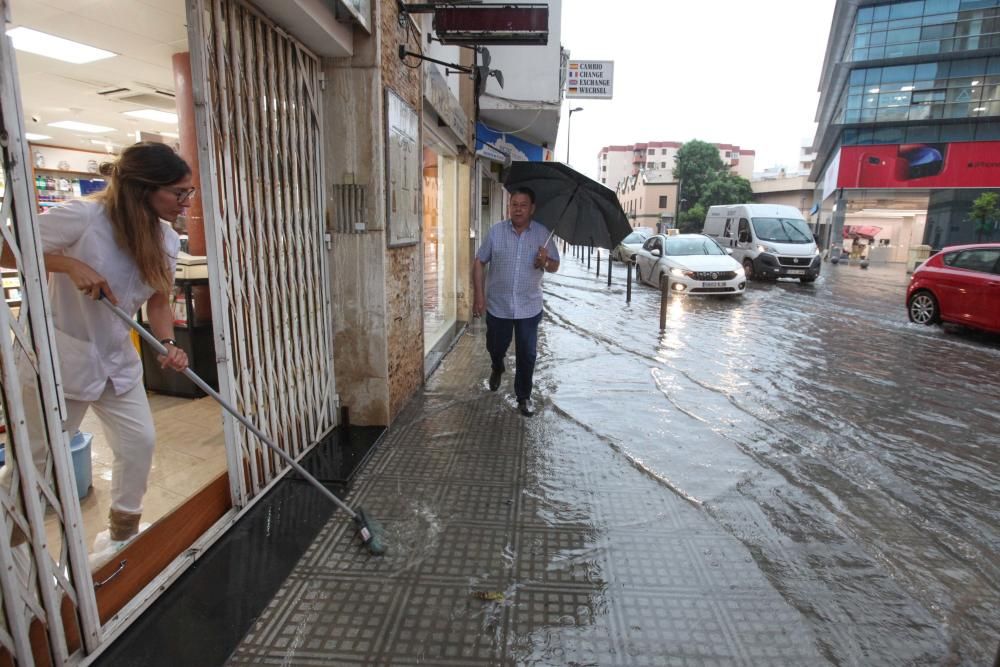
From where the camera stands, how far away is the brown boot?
8.95 feet

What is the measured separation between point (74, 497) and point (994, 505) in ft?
16.6

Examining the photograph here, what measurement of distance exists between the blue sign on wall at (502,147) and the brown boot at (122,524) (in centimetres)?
871

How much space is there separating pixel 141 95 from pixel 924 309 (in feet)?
40.7

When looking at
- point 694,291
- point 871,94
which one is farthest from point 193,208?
point 871,94

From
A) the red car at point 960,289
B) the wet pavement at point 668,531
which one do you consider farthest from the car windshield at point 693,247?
the wet pavement at point 668,531

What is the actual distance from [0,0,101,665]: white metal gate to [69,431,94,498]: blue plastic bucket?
130 cm

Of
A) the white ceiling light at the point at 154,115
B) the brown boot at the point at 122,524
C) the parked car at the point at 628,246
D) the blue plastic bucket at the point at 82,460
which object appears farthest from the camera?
the parked car at the point at 628,246

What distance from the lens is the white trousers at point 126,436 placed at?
2.59 metres

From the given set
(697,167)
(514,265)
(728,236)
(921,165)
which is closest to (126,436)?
(514,265)

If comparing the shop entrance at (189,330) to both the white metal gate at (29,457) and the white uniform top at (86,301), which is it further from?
the white uniform top at (86,301)

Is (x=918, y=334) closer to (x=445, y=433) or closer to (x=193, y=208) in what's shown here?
(x=445, y=433)

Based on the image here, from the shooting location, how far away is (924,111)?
34.6 meters

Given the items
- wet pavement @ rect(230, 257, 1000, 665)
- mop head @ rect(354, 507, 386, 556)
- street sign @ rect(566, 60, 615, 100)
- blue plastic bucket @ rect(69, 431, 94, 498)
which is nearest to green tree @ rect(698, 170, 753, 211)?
street sign @ rect(566, 60, 615, 100)

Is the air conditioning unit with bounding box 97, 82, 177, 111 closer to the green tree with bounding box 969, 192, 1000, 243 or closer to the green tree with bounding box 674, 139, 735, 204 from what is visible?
the green tree with bounding box 969, 192, 1000, 243
